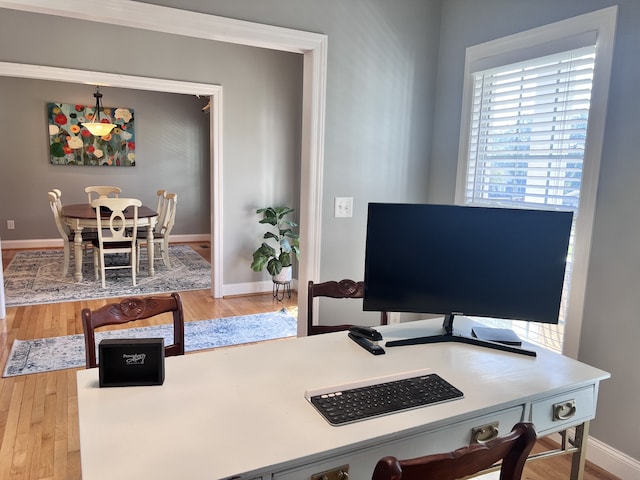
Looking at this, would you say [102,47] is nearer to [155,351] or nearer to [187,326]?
[187,326]

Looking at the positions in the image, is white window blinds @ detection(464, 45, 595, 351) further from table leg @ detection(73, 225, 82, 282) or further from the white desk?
table leg @ detection(73, 225, 82, 282)

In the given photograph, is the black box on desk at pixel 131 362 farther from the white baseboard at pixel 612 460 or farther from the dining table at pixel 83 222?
the dining table at pixel 83 222

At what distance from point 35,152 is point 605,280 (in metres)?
7.57

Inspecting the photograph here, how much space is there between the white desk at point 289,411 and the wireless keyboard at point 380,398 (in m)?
0.03

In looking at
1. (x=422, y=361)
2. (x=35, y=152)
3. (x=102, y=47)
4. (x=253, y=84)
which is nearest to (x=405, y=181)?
(x=422, y=361)

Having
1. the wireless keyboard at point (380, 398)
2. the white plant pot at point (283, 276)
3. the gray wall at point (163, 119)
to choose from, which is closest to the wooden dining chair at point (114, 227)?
the gray wall at point (163, 119)

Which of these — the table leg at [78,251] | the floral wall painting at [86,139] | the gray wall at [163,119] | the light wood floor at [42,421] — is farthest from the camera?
the floral wall painting at [86,139]

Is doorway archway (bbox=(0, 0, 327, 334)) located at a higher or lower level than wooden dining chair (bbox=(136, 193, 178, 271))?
higher

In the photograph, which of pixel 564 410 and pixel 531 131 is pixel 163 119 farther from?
pixel 564 410

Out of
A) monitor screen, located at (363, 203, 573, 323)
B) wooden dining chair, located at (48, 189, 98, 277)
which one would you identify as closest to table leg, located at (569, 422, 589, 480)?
monitor screen, located at (363, 203, 573, 323)

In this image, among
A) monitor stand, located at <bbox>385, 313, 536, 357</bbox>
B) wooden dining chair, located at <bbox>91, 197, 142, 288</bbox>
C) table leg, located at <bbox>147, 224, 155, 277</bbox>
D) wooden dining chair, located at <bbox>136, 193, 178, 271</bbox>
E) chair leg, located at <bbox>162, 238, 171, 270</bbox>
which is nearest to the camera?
monitor stand, located at <bbox>385, 313, 536, 357</bbox>

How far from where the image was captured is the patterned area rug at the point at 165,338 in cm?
322

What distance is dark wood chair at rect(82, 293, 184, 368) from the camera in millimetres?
1637

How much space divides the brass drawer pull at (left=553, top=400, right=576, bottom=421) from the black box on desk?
1.20 meters
